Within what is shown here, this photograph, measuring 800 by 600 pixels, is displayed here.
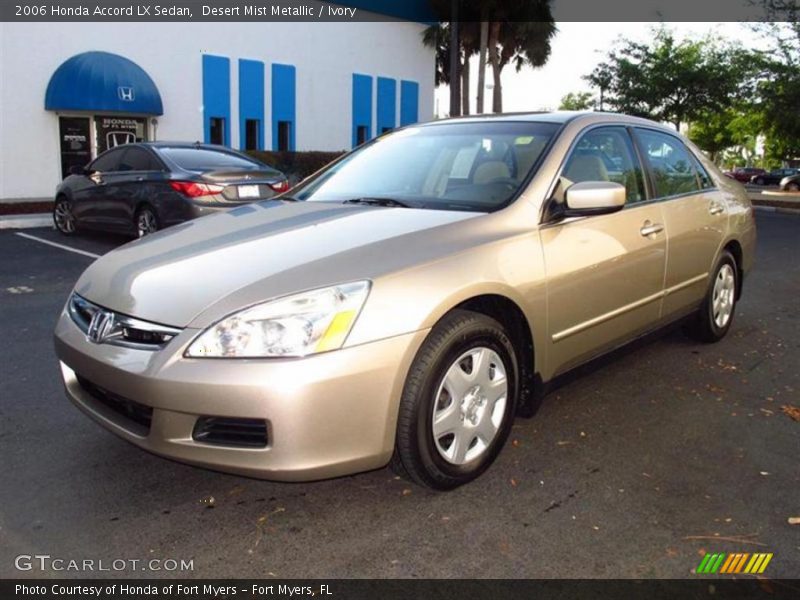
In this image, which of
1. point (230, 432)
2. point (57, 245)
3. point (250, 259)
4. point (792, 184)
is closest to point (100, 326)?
point (250, 259)

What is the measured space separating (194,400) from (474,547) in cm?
114

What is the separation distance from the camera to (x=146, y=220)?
372 inches

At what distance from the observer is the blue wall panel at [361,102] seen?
1012 inches

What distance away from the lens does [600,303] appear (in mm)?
3771

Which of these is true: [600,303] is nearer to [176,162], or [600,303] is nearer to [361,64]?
[176,162]

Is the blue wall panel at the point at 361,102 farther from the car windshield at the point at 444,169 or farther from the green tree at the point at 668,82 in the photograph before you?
the car windshield at the point at 444,169

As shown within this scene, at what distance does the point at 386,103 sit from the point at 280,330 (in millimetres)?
25450

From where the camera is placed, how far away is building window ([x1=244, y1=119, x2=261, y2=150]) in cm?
2289

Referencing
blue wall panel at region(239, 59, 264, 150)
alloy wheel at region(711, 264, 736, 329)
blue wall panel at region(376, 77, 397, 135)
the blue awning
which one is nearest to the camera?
alloy wheel at region(711, 264, 736, 329)

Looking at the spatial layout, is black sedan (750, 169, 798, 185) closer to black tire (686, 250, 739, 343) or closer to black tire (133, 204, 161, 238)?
black tire (133, 204, 161, 238)

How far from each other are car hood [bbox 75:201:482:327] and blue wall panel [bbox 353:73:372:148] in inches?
894

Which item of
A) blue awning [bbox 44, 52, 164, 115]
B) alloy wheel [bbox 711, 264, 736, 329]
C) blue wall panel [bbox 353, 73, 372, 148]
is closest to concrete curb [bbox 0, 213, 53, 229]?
blue awning [bbox 44, 52, 164, 115]

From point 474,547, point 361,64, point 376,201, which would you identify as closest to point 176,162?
point 376,201

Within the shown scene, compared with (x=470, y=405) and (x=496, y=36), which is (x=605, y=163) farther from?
(x=496, y=36)
